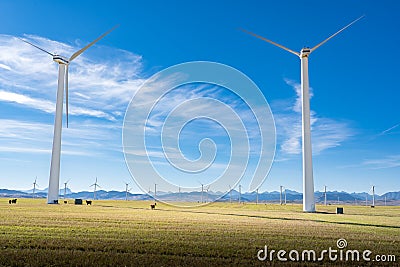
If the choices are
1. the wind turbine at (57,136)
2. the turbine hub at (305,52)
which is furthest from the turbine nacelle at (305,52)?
the wind turbine at (57,136)

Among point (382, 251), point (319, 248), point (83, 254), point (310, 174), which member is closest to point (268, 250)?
point (319, 248)

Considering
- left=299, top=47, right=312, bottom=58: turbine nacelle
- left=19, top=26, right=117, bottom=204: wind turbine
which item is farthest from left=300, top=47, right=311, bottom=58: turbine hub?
left=19, top=26, right=117, bottom=204: wind turbine

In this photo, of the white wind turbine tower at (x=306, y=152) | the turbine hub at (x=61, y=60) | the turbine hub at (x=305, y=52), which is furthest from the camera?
the turbine hub at (x=61, y=60)

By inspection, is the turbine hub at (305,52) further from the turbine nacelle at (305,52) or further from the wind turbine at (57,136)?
the wind turbine at (57,136)

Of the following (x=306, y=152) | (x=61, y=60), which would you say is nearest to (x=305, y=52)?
(x=306, y=152)

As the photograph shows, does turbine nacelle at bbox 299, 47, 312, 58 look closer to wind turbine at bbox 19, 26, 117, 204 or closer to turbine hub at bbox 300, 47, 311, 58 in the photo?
turbine hub at bbox 300, 47, 311, 58

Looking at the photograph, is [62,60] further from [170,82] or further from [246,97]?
[246,97]

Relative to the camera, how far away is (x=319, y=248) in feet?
62.8

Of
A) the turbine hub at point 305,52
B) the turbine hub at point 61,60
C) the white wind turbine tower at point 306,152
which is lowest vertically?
the white wind turbine tower at point 306,152

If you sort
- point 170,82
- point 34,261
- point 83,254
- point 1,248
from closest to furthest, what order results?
point 34,261, point 83,254, point 1,248, point 170,82

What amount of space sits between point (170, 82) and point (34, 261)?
36606 millimetres

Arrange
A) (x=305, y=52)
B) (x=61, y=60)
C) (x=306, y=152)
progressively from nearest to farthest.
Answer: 1. (x=306, y=152)
2. (x=305, y=52)
3. (x=61, y=60)

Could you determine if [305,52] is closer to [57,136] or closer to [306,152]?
[306,152]

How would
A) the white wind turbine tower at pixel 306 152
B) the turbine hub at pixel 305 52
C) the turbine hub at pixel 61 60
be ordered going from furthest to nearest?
1. the turbine hub at pixel 61 60
2. the turbine hub at pixel 305 52
3. the white wind turbine tower at pixel 306 152
